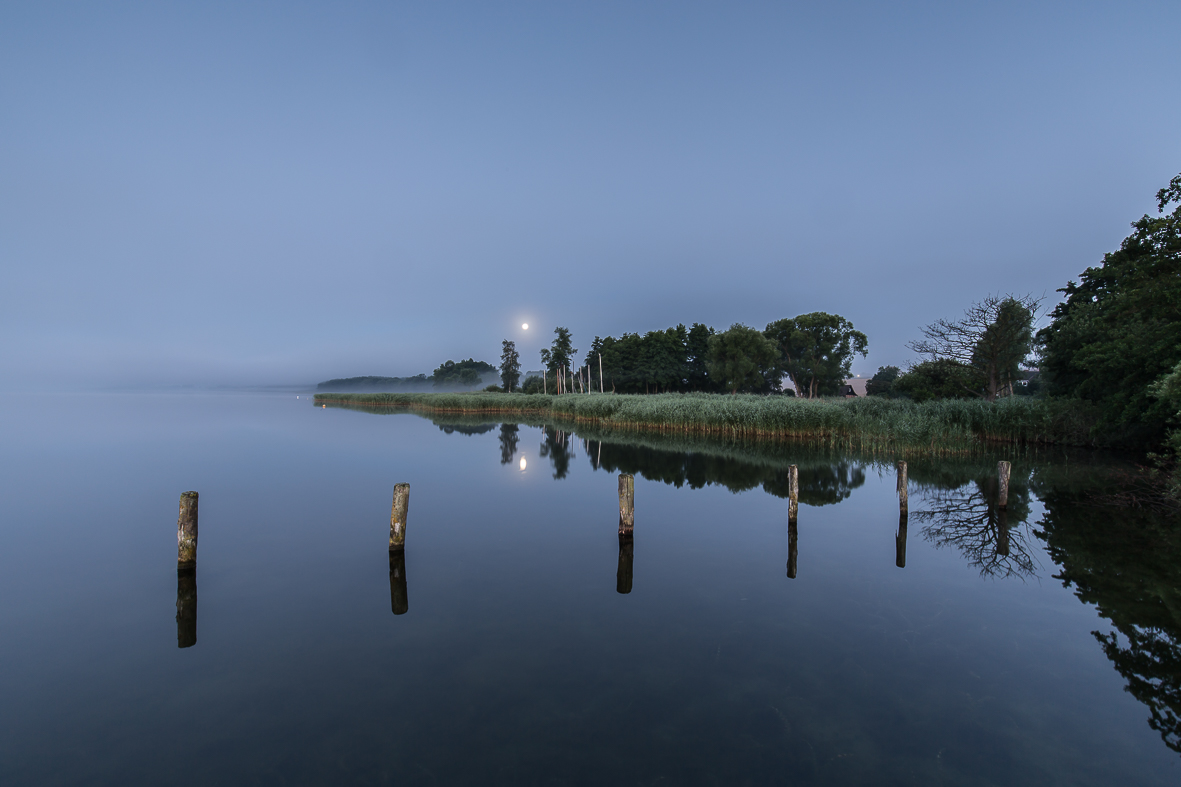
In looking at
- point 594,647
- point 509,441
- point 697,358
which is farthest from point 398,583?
point 697,358

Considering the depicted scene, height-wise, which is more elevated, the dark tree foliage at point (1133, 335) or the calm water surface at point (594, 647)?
the dark tree foliage at point (1133, 335)

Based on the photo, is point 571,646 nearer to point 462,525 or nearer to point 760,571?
point 760,571

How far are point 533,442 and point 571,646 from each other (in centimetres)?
2508

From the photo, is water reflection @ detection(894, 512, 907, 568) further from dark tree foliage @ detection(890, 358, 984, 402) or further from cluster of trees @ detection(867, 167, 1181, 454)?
dark tree foliage @ detection(890, 358, 984, 402)

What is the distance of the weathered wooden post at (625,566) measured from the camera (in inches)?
332

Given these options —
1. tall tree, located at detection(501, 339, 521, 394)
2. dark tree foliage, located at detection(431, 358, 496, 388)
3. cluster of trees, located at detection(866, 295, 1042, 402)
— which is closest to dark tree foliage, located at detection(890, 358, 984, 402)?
cluster of trees, located at detection(866, 295, 1042, 402)

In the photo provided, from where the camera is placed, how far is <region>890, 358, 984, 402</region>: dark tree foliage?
27.7 meters

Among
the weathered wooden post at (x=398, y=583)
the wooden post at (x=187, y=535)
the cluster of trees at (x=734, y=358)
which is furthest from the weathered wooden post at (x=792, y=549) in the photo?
the cluster of trees at (x=734, y=358)

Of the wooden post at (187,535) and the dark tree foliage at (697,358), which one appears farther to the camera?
the dark tree foliage at (697,358)

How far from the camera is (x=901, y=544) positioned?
34.5ft

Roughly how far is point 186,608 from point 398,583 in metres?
2.82

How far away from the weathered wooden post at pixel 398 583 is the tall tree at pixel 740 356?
167ft

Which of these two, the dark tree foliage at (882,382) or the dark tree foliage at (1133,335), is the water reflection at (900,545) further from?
the dark tree foliage at (882,382)

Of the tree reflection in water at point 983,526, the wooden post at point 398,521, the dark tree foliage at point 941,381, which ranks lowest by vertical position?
the tree reflection in water at point 983,526
